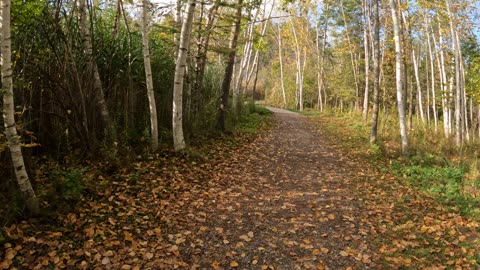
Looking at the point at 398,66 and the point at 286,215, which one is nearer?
the point at 286,215

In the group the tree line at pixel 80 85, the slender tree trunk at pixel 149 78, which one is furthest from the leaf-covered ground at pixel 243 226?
the tree line at pixel 80 85

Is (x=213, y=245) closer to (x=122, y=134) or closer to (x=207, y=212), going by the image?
(x=207, y=212)

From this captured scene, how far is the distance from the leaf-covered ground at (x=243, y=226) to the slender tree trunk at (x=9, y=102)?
1.53ft

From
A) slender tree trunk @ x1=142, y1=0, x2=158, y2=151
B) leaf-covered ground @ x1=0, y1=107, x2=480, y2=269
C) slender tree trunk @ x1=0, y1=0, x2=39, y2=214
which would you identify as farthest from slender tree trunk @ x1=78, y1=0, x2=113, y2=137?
slender tree trunk @ x1=0, y1=0, x2=39, y2=214

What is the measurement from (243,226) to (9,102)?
3.17 meters

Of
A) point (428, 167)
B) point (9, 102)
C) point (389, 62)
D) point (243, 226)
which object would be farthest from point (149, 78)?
point (389, 62)

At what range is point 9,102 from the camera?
11.5 feet

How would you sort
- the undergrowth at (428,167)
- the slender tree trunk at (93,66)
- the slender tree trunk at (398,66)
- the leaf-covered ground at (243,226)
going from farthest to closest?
the slender tree trunk at (398,66)
the undergrowth at (428,167)
the slender tree trunk at (93,66)
the leaf-covered ground at (243,226)

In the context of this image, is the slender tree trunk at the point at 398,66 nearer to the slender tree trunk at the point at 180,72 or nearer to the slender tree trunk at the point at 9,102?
the slender tree trunk at the point at 180,72

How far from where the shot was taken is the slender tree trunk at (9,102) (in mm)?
3342

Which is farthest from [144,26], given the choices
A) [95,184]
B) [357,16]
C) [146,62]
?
[357,16]

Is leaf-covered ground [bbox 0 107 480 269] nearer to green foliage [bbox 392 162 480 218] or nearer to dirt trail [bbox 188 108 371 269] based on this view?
dirt trail [bbox 188 108 371 269]

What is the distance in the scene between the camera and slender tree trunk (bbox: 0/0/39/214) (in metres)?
3.34

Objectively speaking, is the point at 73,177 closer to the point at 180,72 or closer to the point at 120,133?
the point at 120,133
